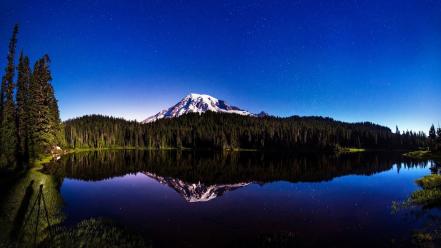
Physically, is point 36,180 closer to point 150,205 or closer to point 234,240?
point 150,205

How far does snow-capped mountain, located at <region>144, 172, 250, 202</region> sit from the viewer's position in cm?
4100

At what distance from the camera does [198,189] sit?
4791 centimetres

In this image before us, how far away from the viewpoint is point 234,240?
22.7 metres

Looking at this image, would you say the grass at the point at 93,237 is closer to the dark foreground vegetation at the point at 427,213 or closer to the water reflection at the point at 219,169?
the dark foreground vegetation at the point at 427,213

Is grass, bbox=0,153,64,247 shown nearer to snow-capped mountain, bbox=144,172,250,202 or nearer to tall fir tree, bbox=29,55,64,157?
snow-capped mountain, bbox=144,172,250,202

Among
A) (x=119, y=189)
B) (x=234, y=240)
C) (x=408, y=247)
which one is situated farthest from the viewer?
(x=119, y=189)

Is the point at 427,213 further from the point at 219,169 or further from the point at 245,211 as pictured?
the point at 219,169

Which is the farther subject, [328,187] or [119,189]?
[328,187]

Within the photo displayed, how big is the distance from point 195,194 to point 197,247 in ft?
73.1

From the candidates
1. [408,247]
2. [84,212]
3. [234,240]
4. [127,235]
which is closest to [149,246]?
[127,235]

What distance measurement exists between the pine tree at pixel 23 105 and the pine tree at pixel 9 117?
263 cm

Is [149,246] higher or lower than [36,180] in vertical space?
lower

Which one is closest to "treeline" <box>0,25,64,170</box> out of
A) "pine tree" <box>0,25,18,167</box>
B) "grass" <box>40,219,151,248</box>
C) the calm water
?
"pine tree" <box>0,25,18,167</box>

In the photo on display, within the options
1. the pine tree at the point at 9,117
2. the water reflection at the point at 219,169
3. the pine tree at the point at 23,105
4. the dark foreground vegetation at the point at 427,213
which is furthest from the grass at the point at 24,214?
the pine tree at the point at 23,105
